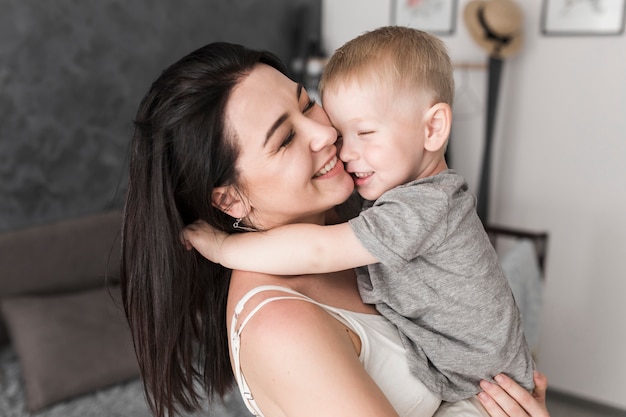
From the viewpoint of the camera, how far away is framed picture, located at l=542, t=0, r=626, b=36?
2.85 metres

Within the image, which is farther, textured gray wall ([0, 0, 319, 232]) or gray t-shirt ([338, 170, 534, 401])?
textured gray wall ([0, 0, 319, 232])

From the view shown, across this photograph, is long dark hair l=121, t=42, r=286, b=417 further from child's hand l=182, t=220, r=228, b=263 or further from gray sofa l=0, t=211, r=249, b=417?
gray sofa l=0, t=211, r=249, b=417

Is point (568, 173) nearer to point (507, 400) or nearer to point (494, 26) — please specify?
Result: point (494, 26)

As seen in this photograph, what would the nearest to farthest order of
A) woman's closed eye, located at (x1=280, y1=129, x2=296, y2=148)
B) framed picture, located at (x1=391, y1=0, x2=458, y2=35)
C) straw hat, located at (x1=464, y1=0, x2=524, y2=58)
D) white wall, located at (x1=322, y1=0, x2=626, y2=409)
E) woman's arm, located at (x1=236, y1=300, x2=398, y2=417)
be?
woman's arm, located at (x1=236, y1=300, x2=398, y2=417)
woman's closed eye, located at (x1=280, y1=129, x2=296, y2=148)
straw hat, located at (x1=464, y1=0, x2=524, y2=58)
white wall, located at (x1=322, y1=0, x2=626, y2=409)
framed picture, located at (x1=391, y1=0, x2=458, y2=35)

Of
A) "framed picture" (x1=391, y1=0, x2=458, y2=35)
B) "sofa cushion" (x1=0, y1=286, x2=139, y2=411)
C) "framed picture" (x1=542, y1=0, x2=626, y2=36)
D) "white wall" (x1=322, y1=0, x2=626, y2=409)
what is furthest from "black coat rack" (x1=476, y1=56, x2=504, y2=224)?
"sofa cushion" (x1=0, y1=286, x2=139, y2=411)

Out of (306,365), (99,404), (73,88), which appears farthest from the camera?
(73,88)

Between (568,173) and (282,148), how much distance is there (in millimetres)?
2506

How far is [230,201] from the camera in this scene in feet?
3.44

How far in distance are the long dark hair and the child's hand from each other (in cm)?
2

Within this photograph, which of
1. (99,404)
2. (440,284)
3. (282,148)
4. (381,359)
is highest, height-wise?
(282,148)

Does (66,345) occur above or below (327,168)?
below

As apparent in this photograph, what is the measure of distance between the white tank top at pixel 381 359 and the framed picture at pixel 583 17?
2.42 meters

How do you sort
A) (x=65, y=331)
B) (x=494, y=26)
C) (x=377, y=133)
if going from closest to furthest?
(x=377, y=133), (x=65, y=331), (x=494, y=26)

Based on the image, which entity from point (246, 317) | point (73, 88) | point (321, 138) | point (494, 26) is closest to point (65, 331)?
point (73, 88)
